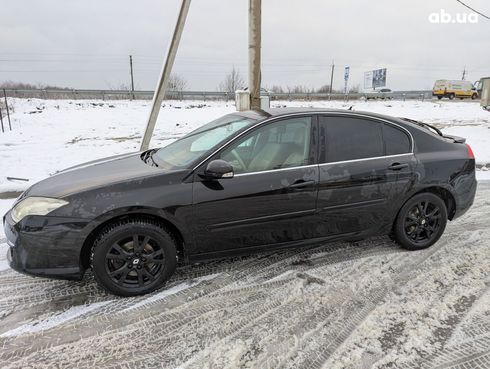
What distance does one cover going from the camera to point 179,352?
2.46 metres

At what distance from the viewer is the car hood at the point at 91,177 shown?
304 cm

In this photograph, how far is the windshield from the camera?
3391 millimetres

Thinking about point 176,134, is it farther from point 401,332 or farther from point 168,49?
point 401,332

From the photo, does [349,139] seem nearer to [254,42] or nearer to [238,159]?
[238,159]

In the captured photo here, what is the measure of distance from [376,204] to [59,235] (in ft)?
9.63

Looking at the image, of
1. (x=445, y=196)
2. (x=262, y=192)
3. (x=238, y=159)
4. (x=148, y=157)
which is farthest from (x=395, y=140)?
(x=148, y=157)

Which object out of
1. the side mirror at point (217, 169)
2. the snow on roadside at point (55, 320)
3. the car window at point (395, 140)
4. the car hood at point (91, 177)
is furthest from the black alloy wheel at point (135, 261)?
the car window at point (395, 140)

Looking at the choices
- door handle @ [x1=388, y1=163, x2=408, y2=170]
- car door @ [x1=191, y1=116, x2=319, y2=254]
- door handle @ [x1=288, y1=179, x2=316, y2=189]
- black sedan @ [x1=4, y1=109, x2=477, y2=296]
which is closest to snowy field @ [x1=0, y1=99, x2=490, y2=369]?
black sedan @ [x1=4, y1=109, x2=477, y2=296]

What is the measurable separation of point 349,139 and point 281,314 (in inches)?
72.5

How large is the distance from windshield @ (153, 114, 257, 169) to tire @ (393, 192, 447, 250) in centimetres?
194

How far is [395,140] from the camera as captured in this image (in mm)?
3863

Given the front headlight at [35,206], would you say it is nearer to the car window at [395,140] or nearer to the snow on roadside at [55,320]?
the snow on roadside at [55,320]

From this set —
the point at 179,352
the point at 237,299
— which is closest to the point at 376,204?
the point at 237,299

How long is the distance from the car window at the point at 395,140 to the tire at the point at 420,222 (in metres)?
0.54
